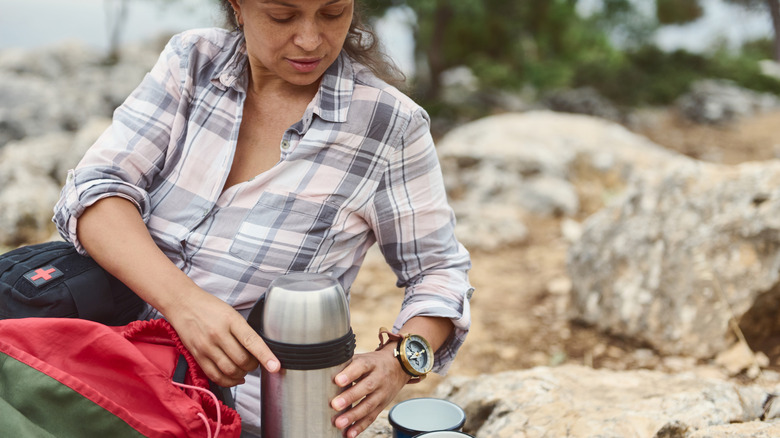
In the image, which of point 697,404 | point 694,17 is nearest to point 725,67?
point 694,17

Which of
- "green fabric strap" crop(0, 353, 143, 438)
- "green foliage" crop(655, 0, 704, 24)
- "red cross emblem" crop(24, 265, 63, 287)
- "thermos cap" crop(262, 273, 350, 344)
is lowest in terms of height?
"green fabric strap" crop(0, 353, 143, 438)

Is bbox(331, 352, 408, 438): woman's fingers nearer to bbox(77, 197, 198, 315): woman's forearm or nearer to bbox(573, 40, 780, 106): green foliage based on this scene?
bbox(77, 197, 198, 315): woman's forearm

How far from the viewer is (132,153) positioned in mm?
1818

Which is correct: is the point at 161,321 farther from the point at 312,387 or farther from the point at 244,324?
A: the point at 312,387

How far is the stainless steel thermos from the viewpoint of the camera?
1.37 metres

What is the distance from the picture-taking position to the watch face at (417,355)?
5.51ft

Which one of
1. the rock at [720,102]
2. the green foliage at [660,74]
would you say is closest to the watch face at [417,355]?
the rock at [720,102]

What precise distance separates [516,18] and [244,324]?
1321cm

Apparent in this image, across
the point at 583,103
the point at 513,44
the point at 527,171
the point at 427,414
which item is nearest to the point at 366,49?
the point at 427,414

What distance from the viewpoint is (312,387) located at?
1.44 m

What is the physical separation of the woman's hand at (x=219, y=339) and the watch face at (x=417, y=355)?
391mm

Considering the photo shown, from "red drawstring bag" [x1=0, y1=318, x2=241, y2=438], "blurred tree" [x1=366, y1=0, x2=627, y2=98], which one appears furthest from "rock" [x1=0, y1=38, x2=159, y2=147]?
"red drawstring bag" [x1=0, y1=318, x2=241, y2=438]

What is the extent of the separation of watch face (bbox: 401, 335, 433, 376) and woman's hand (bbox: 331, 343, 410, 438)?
30 mm

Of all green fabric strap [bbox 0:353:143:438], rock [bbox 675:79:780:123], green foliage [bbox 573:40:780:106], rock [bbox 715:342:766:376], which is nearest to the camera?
green fabric strap [bbox 0:353:143:438]
